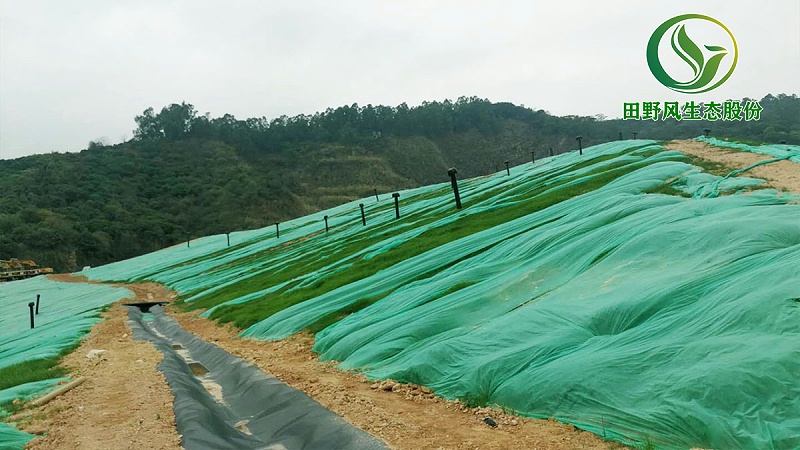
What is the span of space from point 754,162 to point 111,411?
→ 58.0 feet

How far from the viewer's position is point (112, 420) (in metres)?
6.72

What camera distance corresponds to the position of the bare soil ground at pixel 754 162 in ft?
38.3

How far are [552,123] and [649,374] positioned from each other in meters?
98.8

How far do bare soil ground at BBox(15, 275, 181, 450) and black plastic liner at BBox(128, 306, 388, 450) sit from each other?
235 mm

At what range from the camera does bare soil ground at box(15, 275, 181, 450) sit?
589 centimetres

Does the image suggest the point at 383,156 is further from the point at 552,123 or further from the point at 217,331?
the point at 217,331

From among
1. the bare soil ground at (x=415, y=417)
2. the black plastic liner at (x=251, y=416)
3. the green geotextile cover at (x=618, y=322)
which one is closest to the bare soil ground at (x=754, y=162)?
the green geotextile cover at (x=618, y=322)

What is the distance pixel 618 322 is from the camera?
19.1 ft

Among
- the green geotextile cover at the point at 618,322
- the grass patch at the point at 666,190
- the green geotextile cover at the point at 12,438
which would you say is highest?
the grass patch at the point at 666,190

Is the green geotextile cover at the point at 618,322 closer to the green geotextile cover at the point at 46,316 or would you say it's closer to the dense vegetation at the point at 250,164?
the green geotextile cover at the point at 46,316

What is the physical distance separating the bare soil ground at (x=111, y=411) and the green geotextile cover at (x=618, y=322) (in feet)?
9.02

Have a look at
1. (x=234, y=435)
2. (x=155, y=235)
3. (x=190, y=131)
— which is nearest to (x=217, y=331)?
(x=234, y=435)

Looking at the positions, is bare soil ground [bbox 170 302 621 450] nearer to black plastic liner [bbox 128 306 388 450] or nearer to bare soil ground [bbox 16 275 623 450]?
bare soil ground [bbox 16 275 623 450]

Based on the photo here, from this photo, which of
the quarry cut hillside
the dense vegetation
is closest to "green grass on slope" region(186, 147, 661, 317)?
the quarry cut hillside
